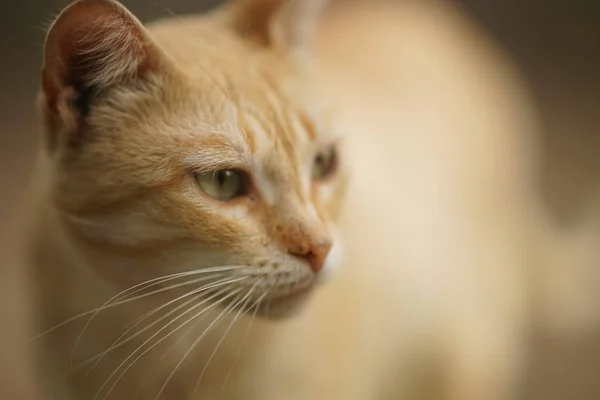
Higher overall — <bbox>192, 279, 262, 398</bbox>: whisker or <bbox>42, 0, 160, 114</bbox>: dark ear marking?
<bbox>42, 0, 160, 114</bbox>: dark ear marking

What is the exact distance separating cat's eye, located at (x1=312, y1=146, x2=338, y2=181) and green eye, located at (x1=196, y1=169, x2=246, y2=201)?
4.4 inches

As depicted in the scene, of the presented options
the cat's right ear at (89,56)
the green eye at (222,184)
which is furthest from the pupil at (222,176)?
the cat's right ear at (89,56)

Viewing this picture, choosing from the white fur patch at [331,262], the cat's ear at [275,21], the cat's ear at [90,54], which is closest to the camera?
the cat's ear at [90,54]

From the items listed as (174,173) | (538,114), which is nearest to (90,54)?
(174,173)

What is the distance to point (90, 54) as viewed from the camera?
0.58m

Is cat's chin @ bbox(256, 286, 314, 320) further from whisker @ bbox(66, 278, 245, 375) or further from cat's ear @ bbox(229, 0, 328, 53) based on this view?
cat's ear @ bbox(229, 0, 328, 53)

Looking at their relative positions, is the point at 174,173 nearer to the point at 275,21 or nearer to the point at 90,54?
the point at 90,54

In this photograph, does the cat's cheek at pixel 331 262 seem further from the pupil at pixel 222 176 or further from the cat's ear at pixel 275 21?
the cat's ear at pixel 275 21

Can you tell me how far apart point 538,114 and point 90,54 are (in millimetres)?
1085

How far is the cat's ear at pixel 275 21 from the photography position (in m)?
0.76

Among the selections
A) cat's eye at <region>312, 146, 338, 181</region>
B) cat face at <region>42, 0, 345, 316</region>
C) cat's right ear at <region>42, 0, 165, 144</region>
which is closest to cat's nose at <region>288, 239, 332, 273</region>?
cat face at <region>42, 0, 345, 316</region>

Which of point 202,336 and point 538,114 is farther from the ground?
point 538,114

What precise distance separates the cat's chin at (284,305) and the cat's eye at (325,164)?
0.13m

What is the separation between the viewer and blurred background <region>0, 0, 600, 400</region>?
0.80m
